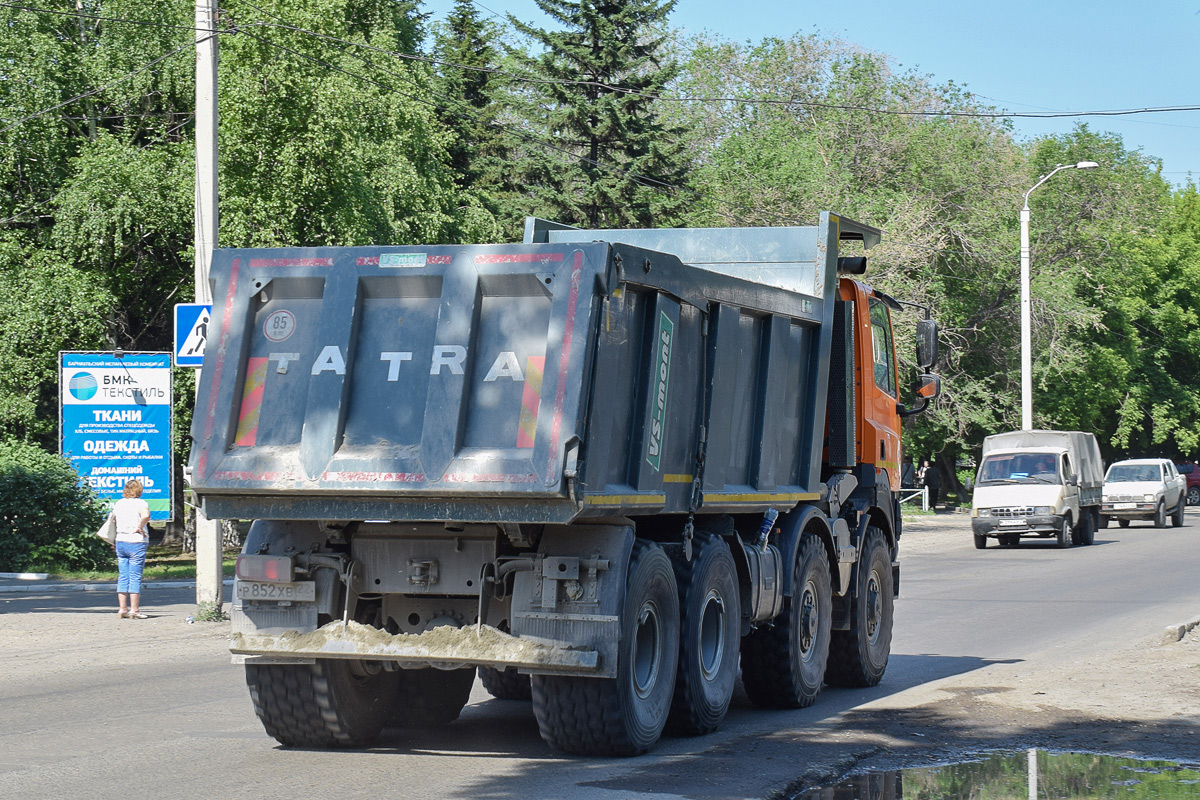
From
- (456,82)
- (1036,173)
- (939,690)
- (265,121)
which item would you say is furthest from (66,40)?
(1036,173)

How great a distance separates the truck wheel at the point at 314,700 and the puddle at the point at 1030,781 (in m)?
2.72

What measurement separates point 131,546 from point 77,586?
16.6 ft

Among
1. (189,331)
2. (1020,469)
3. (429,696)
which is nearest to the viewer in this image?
(429,696)

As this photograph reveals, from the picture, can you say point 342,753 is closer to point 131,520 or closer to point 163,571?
point 131,520

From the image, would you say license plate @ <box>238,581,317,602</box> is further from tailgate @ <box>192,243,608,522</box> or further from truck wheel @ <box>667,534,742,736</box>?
truck wheel @ <box>667,534,742,736</box>

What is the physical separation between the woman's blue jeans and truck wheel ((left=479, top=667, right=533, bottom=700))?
7.44 m

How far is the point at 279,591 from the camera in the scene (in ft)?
25.4

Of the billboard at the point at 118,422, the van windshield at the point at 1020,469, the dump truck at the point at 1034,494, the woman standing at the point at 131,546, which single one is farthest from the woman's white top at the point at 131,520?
the van windshield at the point at 1020,469

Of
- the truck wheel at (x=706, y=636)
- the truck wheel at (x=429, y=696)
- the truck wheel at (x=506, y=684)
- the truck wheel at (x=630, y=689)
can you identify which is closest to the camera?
the truck wheel at (x=630, y=689)

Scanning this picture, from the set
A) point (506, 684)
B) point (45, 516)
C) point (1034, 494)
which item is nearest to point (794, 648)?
point (506, 684)

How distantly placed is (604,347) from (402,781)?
2.43 metres

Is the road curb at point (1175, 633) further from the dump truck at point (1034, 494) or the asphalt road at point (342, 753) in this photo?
the dump truck at point (1034, 494)

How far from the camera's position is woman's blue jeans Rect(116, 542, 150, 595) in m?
16.4

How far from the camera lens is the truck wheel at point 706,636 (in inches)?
335
